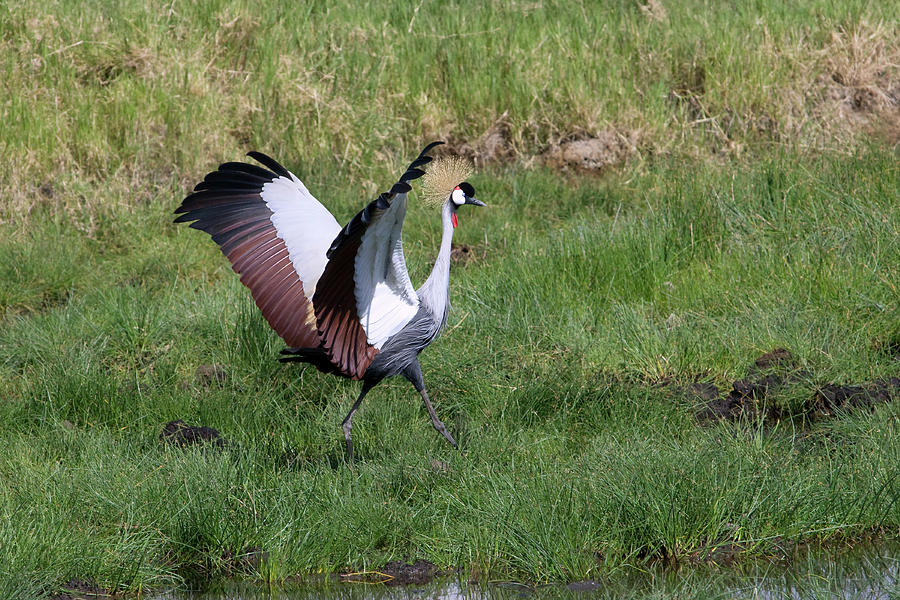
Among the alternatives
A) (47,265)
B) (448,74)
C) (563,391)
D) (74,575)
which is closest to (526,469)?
(563,391)

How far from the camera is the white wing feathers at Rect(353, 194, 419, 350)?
4188mm

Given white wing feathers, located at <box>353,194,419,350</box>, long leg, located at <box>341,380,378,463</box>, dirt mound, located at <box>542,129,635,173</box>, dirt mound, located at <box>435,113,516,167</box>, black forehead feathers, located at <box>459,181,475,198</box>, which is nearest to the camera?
white wing feathers, located at <box>353,194,419,350</box>

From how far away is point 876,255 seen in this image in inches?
238

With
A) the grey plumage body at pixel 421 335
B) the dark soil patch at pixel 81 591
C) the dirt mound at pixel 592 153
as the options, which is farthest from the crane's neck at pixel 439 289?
the dirt mound at pixel 592 153

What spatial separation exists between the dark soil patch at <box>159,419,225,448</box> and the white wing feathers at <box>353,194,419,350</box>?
0.81m

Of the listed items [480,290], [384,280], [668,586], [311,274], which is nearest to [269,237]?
[311,274]

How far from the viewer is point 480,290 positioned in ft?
20.5

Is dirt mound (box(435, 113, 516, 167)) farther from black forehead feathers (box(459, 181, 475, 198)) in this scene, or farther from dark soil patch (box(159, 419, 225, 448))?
dark soil patch (box(159, 419, 225, 448))

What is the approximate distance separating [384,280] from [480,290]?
62.9 inches

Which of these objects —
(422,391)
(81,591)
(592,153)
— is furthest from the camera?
(592,153)

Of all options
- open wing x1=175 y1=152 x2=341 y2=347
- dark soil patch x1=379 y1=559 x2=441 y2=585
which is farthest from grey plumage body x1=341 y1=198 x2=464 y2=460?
dark soil patch x1=379 y1=559 x2=441 y2=585

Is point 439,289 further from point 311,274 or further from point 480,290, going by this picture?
point 480,290

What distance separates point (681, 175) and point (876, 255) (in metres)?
1.46

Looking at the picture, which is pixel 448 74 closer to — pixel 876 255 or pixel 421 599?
pixel 876 255
